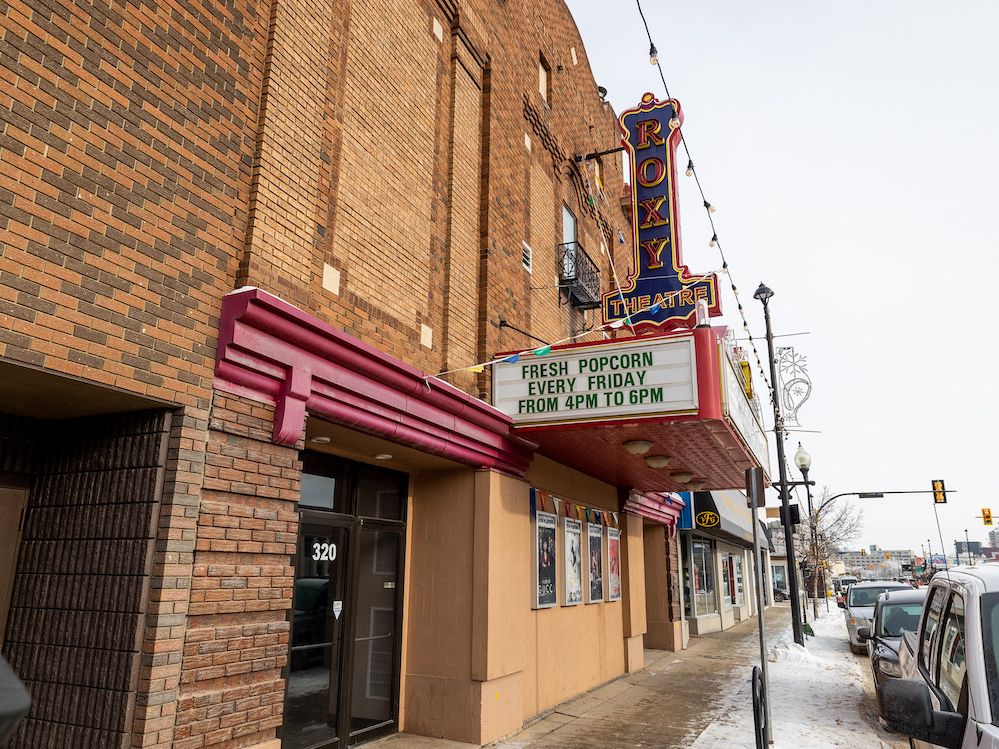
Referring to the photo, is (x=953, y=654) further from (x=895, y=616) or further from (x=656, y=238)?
(x=895, y=616)

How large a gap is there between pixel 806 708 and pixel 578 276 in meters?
8.14

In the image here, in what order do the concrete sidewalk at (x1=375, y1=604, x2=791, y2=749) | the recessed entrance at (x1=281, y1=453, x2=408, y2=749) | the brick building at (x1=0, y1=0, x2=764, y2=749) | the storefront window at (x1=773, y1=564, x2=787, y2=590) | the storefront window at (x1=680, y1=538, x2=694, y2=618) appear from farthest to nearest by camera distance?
the storefront window at (x1=773, y1=564, x2=787, y2=590) → the storefront window at (x1=680, y1=538, x2=694, y2=618) → the concrete sidewalk at (x1=375, y1=604, x2=791, y2=749) → the recessed entrance at (x1=281, y1=453, x2=408, y2=749) → the brick building at (x1=0, y1=0, x2=764, y2=749)

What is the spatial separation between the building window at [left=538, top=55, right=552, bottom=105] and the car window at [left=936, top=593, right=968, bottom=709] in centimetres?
1169

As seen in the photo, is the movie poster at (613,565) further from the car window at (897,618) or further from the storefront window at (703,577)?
the storefront window at (703,577)

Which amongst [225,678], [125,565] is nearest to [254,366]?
[125,565]

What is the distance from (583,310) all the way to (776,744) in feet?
28.7

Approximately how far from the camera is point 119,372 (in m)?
4.59

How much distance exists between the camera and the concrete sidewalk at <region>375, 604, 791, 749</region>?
→ 29.1ft

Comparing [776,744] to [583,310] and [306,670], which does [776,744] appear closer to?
[306,670]

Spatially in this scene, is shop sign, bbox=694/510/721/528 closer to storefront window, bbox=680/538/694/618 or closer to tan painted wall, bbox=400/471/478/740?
storefront window, bbox=680/538/694/618

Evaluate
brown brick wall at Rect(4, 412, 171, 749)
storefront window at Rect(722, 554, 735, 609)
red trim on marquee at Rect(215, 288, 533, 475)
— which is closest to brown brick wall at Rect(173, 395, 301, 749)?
red trim on marquee at Rect(215, 288, 533, 475)

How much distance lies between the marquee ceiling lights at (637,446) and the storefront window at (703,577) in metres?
13.7

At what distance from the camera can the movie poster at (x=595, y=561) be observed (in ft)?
42.7

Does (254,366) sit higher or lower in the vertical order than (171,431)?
higher
